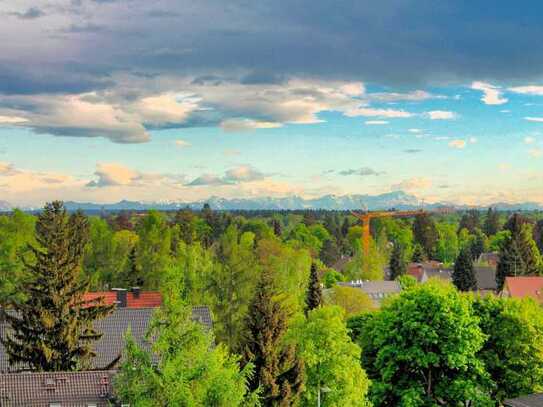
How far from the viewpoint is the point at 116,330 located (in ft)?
169

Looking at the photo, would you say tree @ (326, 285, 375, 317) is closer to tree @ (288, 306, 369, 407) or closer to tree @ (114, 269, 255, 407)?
tree @ (288, 306, 369, 407)

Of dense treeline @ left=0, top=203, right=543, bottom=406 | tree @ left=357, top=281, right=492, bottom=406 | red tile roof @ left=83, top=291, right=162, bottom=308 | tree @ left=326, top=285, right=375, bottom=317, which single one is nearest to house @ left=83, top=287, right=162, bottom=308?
red tile roof @ left=83, top=291, right=162, bottom=308

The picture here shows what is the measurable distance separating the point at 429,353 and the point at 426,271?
108792 millimetres

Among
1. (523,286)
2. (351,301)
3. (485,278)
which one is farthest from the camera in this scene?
(485,278)

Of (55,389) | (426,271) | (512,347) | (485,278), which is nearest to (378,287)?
(485,278)

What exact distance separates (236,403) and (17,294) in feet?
152

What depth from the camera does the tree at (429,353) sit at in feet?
160

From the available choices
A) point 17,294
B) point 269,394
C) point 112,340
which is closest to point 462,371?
point 269,394

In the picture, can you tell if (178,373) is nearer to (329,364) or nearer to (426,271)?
(329,364)

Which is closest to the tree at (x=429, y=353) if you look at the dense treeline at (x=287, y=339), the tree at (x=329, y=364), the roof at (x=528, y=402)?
the dense treeline at (x=287, y=339)

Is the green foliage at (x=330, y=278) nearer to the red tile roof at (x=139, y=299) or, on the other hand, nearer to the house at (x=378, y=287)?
the house at (x=378, y=287)

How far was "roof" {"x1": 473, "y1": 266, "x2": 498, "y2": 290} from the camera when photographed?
139m

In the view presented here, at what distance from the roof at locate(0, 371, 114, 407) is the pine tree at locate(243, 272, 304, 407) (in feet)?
26.2

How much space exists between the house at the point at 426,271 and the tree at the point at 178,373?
123 m
